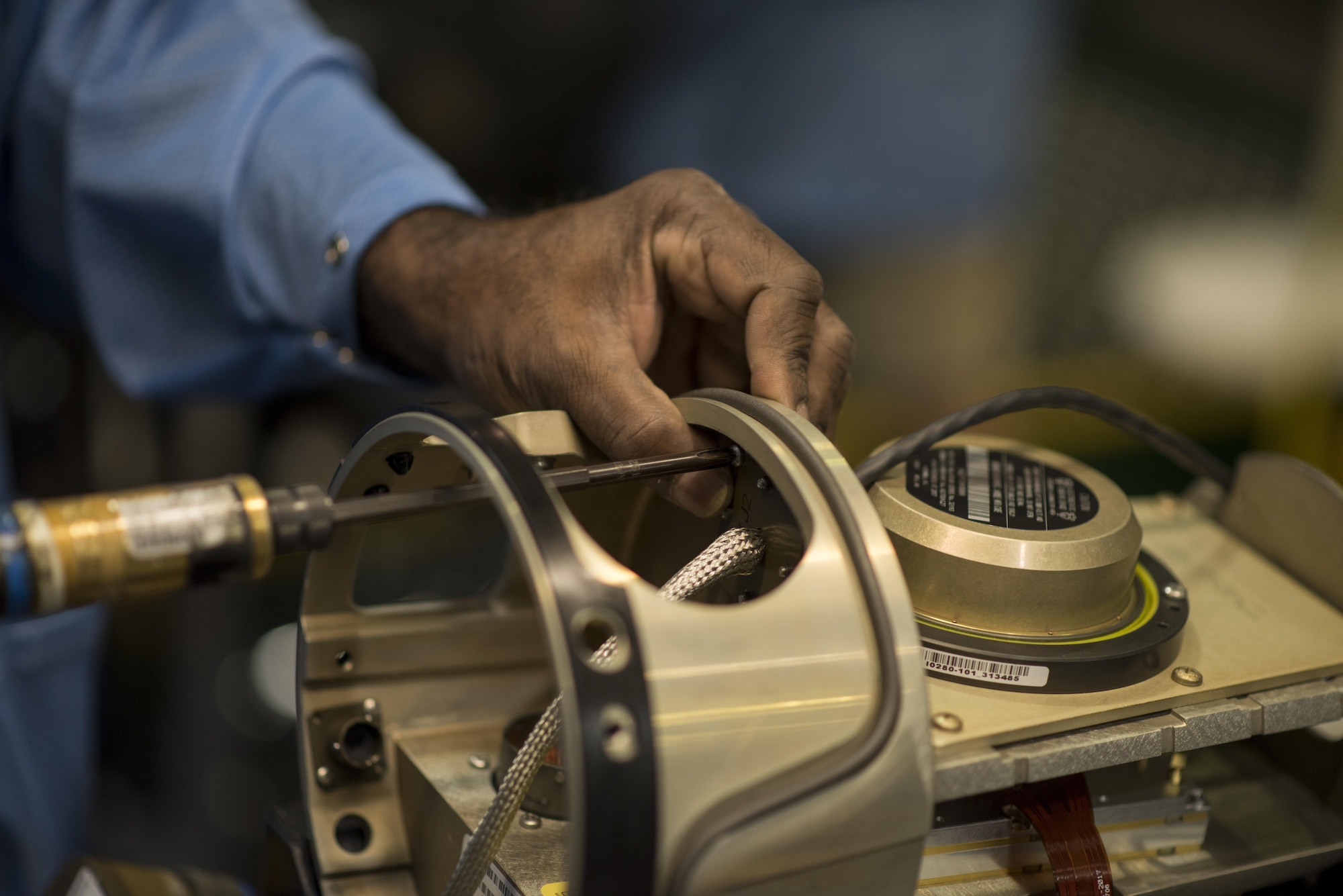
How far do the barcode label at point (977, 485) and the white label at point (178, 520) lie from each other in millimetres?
351

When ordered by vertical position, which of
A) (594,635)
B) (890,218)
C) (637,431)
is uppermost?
(637,431)

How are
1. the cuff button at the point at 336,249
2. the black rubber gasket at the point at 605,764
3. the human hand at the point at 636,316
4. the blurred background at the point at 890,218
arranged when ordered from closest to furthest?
the black rubber gasket at the point at 605,764 < the human hand at the point at 636,316 < the cuff button at the point at 336,249 < the blurred background at the point at 890,218

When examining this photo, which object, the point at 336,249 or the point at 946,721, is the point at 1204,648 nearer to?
the point at 946,721

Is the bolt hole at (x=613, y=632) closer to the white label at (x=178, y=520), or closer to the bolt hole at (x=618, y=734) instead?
the bolt hole at (x=618, y=734)

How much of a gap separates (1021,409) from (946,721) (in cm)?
21

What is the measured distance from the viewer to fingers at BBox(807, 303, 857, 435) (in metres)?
0.62

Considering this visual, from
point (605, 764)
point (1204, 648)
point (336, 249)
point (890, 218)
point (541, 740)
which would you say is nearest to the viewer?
point (605, 764)

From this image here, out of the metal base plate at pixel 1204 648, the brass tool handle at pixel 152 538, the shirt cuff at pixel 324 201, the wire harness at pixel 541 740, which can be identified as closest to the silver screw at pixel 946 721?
the metal base plate at pixel 1204 648

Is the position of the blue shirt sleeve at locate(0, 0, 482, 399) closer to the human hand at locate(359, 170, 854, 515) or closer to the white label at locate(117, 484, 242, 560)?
the human hand at locate(359, 170, 854, 515)

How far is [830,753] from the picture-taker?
0.40 metres

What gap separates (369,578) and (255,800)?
16.0 inches

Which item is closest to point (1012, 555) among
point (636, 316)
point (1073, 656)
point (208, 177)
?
point (1073, 656)

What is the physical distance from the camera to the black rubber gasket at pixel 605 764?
35 cm

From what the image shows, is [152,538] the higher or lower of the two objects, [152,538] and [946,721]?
the higher
